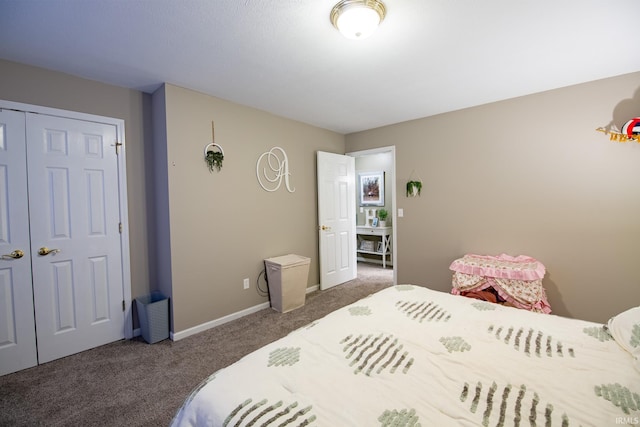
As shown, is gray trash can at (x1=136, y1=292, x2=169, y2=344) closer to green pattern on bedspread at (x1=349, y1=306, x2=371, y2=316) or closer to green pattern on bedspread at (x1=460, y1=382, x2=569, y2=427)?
green pattern on bedspread at (x1=349, y1=306, x2=371, y2=316)

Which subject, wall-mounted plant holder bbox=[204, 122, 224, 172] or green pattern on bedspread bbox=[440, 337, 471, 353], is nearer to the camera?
green pattern on bedspread bbox=[440, 337, 471, 353]

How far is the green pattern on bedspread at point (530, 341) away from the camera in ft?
4.16

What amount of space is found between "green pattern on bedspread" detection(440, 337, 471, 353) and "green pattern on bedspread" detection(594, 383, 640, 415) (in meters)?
0.45

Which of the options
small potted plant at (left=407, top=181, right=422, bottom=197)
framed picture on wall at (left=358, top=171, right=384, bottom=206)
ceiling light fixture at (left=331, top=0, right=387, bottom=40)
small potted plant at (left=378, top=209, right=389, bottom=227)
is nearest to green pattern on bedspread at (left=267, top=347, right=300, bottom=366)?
ceiling light fixture at (left=331, top=0, right=387, bottom=40)

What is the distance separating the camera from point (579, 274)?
268cm

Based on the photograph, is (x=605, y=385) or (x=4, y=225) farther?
(x=4, y=225)

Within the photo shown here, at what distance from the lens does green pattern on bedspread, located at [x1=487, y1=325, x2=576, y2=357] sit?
Result: 4.16ft

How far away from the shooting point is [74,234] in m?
2.40

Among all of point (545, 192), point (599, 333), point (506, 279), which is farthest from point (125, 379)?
point (545, 192)

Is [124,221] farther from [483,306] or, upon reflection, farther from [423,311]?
[483,306]

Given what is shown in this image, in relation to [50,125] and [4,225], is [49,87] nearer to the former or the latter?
[50,125]

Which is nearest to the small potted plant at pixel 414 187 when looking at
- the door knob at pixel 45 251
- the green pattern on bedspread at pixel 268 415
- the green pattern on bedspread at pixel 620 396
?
the green pattern on bedspread at pixel 620 396

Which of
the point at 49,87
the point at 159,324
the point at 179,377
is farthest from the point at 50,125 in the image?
the point at 179,377

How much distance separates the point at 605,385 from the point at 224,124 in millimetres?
3320
